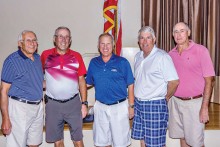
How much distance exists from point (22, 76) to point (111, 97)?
792 millimetres

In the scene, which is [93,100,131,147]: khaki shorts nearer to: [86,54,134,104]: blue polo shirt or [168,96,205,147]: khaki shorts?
[86,54,134,104]: blue polo shirt

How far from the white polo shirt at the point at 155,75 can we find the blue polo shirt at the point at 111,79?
0.13 metres

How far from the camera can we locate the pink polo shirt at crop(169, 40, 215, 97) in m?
2.31

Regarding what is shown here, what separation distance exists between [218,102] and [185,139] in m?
2.33

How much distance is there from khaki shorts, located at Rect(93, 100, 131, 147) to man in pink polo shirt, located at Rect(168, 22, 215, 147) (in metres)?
0.54

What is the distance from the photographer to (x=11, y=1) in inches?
170

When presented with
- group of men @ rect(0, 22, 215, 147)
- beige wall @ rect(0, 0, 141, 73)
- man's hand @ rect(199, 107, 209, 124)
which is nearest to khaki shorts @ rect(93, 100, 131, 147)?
group of men @ rect(0, 22, 215, 147)

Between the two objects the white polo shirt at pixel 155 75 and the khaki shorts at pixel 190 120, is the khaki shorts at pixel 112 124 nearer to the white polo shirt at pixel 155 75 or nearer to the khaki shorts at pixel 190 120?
the white polo shirt at pixel 155 75

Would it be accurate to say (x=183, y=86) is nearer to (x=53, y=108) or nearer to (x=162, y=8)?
(x=53, y=108)

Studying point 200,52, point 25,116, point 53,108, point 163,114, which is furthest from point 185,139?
point 25,116

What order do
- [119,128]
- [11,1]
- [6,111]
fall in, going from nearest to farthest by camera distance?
[6,111] → [119,128] → [11,1]

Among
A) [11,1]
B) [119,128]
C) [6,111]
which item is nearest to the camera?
[6,111]

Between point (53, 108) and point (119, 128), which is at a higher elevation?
point (53, 108)

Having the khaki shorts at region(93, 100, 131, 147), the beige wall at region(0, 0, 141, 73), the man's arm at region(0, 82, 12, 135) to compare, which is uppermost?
the beige wall at region(0, 0, 141, 73)
